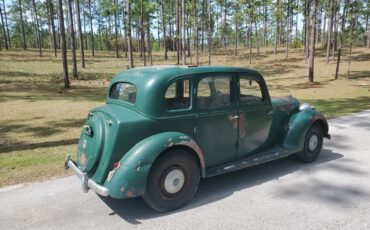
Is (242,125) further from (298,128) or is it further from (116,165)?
(116,165)

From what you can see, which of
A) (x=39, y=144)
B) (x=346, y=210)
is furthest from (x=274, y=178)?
(x=39, y=144)

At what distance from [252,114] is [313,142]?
1625mm

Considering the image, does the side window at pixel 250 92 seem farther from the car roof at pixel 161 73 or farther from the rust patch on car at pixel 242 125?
the car roof at pixel 161 73

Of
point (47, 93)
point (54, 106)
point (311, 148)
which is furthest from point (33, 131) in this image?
point (47, 93)

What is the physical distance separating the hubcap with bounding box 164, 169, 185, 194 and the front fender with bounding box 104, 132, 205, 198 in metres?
0.35

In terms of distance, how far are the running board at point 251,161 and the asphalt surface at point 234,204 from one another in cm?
32

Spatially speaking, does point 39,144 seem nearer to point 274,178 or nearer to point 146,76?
point 146,76

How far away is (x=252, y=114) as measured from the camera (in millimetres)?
4867

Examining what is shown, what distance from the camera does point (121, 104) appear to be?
4.45 m

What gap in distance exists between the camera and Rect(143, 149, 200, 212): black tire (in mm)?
3805

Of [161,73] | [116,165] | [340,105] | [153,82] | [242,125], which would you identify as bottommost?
[340,105]

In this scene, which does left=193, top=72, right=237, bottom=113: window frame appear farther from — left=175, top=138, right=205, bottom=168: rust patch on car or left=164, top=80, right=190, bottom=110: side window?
left=175, top=138, right=205, bottom=168: rust patch on car

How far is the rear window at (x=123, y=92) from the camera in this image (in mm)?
4295

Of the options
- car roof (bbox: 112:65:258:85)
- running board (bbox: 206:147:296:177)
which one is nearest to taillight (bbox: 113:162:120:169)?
car roof (bbox: 112:65:258:85)
